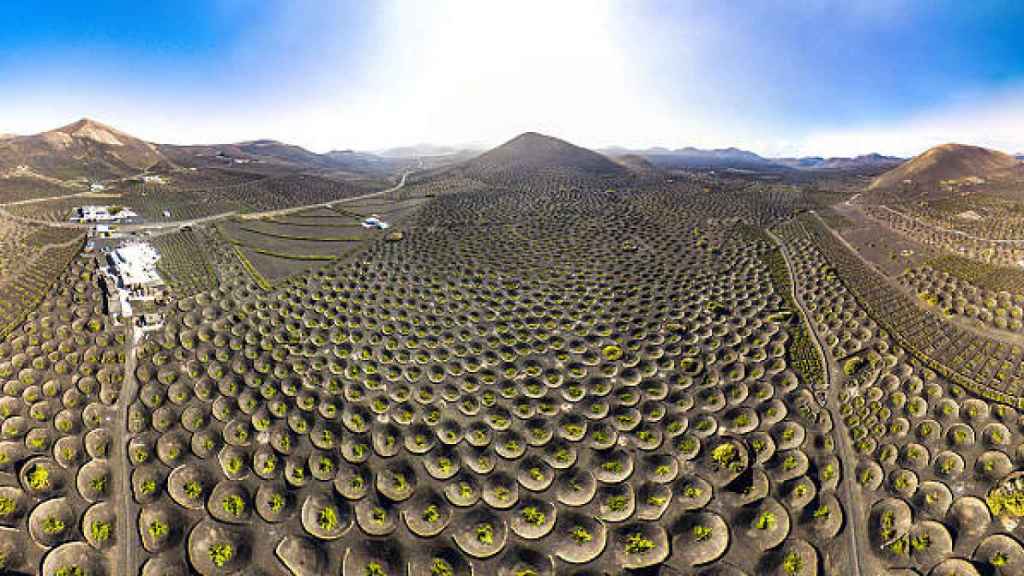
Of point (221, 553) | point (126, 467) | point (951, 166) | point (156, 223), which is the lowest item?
point (221, 553)

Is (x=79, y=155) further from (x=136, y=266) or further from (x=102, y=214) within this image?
(x=136, y=266)

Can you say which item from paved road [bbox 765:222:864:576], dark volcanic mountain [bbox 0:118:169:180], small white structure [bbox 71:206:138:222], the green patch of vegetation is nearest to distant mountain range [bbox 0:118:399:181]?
dark volcanic mountain [bbox 0:118:169:180]

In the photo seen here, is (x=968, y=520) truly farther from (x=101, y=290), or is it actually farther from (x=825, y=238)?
(x=101, y=290)

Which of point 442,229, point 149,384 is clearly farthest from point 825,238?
point 149,384

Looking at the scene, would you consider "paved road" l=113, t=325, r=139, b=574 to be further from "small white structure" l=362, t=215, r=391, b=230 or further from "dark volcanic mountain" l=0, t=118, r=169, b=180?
"dark volcanic mountain" l=0, t=118, r=169, b=180

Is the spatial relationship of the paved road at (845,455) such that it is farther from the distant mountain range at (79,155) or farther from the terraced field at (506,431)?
the distant mountain range at (79,155)

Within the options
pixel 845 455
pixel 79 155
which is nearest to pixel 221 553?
pixel 845 455
